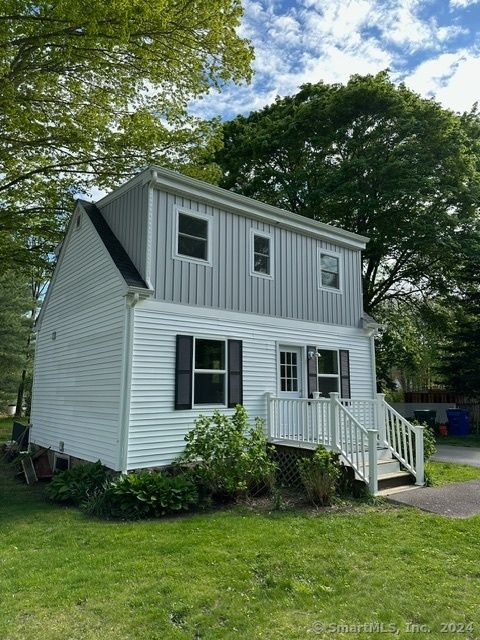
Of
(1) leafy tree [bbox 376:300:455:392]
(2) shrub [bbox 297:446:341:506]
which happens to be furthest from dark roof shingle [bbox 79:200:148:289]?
(1) leafy tree [bbox 376:300:455:392]

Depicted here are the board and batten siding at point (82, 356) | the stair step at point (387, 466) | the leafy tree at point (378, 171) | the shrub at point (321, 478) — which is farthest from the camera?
the leafy tree at point (378, 171)

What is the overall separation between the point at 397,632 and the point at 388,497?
4305 millimetres

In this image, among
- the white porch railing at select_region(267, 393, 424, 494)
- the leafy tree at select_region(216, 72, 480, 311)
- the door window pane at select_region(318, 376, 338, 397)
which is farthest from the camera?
the leafy tree at select_region(216, 72, 480, 311)

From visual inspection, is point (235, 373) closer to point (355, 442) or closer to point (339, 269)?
point (355, 442)

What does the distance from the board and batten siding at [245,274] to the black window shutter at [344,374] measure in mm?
865

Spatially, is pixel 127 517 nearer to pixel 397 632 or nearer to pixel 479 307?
pixel 397 632

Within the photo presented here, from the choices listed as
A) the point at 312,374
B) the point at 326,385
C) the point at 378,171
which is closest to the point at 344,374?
the point at 326,385

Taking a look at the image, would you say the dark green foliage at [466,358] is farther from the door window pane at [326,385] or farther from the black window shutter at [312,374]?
the black window shutter at [312,374]

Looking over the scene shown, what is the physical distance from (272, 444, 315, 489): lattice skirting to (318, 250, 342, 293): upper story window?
4.50m

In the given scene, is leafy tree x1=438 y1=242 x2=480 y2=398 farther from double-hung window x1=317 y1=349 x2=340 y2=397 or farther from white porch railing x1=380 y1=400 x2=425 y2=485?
white porch railing x1=380 y1=400 x2=425 y2=485

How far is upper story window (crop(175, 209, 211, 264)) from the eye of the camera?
8859 mm

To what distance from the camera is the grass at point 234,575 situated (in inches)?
137

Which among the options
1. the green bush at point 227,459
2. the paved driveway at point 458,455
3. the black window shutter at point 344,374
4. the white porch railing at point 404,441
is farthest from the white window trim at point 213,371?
the paved driveway at point 458,455

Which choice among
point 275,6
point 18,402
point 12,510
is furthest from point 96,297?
point 18,402
